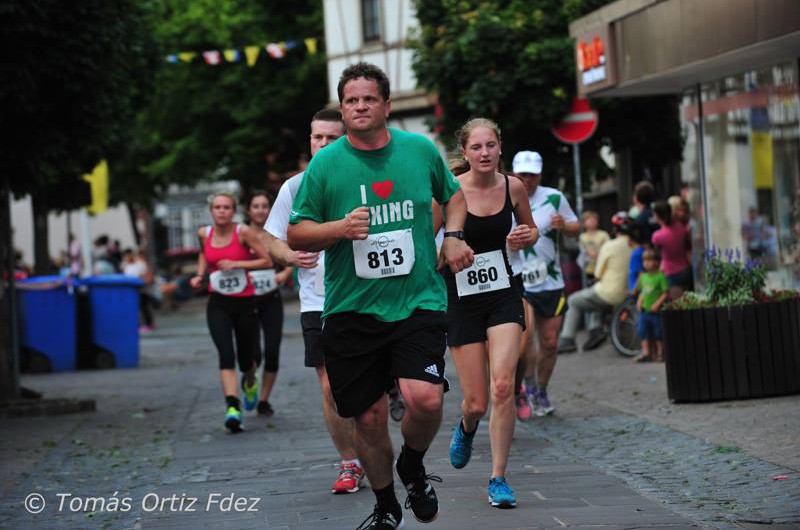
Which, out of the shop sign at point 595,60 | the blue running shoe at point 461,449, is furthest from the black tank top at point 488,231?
the shop sign at point 595,60

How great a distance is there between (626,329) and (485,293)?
8.74 metres

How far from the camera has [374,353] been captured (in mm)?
5957

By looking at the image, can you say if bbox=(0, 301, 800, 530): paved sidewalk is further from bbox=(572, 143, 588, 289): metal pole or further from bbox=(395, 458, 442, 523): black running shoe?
bbox=(572, 143, 588, 289): metal pole

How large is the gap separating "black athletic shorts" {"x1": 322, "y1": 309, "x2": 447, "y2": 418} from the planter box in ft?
18.1

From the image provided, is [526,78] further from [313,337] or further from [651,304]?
[313,337]

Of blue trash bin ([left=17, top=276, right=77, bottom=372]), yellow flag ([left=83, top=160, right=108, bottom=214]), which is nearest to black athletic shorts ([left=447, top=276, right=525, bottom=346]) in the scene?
blue trash bin ([left=17, top=276, right=77, bottom=372])

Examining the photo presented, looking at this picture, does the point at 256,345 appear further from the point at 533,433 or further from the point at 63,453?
the point at 533,433

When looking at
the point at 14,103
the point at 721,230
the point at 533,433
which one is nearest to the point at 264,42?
the point at 721,230

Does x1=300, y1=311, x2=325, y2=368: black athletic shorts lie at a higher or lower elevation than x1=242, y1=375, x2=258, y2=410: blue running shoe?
higher

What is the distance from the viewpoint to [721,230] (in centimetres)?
1608

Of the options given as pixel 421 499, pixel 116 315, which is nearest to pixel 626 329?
pixel 116 315

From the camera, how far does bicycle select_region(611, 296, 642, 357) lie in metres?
16.2

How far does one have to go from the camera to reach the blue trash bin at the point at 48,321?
19.3 m

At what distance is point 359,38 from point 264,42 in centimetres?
656
